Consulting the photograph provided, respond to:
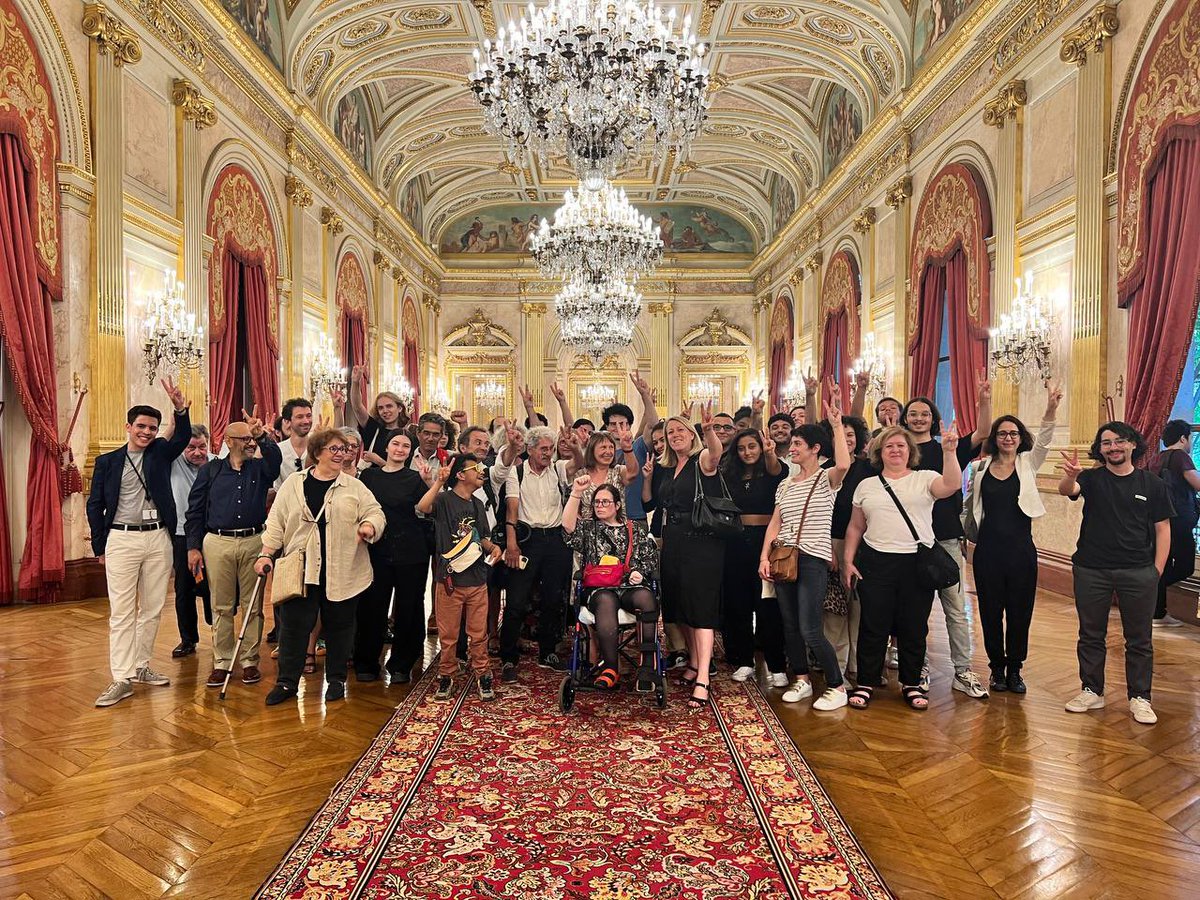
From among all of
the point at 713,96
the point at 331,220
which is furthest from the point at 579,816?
the point at 713,96

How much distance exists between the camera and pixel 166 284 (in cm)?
805

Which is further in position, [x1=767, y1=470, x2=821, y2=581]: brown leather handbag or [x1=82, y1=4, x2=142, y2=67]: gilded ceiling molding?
[x1=82, y1=4, x2=142, y2=67]: gilded ceiling molding

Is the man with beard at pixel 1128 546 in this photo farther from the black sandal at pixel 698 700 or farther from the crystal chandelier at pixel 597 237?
the crystal chandelier at pixel 597 237

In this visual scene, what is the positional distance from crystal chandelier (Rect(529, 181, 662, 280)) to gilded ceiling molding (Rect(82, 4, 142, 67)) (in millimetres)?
5904

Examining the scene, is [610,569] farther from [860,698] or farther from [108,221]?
[108,221]

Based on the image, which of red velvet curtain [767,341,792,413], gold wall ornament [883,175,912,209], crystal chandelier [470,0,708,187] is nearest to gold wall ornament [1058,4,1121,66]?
crystal chandelier [470,0,708,187]

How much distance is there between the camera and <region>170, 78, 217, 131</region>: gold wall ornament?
8.30 metres

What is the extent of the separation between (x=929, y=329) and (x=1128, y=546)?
6.87m

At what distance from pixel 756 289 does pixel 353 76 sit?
42.4ft

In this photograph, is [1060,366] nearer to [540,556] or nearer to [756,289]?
[540,556]

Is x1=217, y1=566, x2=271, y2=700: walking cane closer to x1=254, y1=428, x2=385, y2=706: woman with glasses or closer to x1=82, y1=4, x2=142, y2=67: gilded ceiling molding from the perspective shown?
x1=254, y1=428, x2=385, y2=706: woman with glasses

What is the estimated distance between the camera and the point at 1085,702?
417 cm

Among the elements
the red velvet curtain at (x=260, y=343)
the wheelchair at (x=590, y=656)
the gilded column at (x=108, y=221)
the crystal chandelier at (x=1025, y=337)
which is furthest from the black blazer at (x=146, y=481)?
the crystal chandelier at (x=1025, y=337)

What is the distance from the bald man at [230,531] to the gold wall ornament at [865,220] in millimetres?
11124
